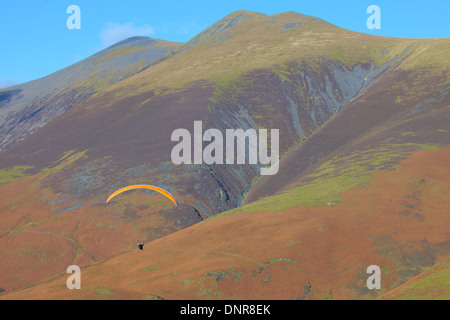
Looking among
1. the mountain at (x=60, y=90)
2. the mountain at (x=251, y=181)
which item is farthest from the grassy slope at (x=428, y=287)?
the mountain at (x=60, y=90)

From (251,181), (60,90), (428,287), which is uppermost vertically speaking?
(60,90)

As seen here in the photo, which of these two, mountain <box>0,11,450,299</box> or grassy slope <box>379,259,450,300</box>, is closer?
grassy slope <box>379,259,450,300</box>

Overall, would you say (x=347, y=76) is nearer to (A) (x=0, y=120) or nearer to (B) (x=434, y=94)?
(B) (x=434, y=94)

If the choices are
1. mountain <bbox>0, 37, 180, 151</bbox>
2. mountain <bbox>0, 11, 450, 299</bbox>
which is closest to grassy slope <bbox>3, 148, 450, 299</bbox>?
mountain <bbox>0, 11, 450, 299</bbox>

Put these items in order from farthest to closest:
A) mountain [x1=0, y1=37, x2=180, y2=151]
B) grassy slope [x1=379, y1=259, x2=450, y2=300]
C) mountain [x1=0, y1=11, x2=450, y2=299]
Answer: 1. mountain [x1=0, y1=37, x2=180, y2=151]
2. mountain [x1=0, y1=11, x2=450, y2=299]
3. grassy slope [x1=379, y1=259, x2=450, y2=300]

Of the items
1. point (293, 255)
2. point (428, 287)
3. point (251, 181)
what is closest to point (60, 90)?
point (251, 181)

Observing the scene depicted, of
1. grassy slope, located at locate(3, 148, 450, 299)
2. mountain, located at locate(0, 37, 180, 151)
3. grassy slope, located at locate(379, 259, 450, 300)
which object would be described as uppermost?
mountain, located at locate(0, 37, 180, 151)

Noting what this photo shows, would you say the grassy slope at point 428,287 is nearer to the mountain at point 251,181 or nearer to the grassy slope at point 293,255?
the grassy slope at point 293,255

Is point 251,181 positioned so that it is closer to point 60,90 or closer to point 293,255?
point 293,255

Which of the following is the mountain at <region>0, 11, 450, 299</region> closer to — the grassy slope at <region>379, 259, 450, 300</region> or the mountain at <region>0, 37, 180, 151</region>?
the grassy slope at <region>379, 259, 450, 300</region>

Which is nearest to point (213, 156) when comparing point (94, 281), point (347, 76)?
point (94, 281)
